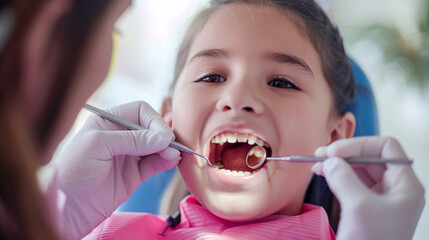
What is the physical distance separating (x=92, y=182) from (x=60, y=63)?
0.52m

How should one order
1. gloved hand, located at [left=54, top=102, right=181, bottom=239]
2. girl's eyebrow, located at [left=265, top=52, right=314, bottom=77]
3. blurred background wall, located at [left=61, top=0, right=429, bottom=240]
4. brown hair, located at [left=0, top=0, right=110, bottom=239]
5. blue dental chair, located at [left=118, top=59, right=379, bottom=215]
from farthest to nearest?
blurred background wall, located at [left=61, top=0, right=429, bottom=240]
blue dental chair, located at [left=118, top=59, right=379, bottom=215]
girl's eyebrow, located at [left=265, top=52, right=314, bottom=77]
gloved hand, located at [left=54, top=102, right=181, bottom=239]
brown hair, located at [left=0, top=0, right=110, bottom=239]

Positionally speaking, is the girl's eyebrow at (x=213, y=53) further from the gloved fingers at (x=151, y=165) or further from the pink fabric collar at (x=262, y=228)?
the pink fabric collar at (x=262, y=228)

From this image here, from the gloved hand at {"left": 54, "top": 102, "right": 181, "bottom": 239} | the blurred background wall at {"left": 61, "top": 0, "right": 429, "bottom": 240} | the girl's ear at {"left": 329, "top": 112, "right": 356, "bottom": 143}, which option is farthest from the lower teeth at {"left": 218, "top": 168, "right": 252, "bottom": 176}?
the blurred background wall at {"left": 61, "top": 0, "right": 429, "bottom": 240}

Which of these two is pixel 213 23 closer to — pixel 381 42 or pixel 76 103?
pixel 76 103

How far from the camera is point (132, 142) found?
1.12 metres

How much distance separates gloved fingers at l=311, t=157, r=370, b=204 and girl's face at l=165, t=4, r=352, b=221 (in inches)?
9.6

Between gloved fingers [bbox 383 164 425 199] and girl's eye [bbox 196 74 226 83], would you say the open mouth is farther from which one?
gloved fingers [bbox 383 164 425 199]

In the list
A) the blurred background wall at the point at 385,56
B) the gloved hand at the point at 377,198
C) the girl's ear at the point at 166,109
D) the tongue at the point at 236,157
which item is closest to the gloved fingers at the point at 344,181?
the gloved hand at the point at 377,198

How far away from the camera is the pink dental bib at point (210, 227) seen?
1140 mm

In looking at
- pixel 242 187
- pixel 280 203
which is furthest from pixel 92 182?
pixel 280 203

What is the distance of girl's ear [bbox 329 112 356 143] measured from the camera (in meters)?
1.39

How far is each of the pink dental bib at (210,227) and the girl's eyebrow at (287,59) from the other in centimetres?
38

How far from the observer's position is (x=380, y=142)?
37.4 inches

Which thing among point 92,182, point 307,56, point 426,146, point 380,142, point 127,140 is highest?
point 426,146
